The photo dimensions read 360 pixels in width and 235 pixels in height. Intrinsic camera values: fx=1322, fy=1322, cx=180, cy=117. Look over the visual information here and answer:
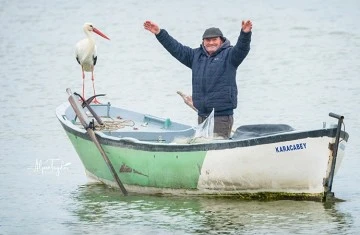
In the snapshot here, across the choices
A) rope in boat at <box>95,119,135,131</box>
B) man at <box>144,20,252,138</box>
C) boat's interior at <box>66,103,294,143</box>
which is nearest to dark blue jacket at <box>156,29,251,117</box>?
man at <box>144,20,252,138</box>

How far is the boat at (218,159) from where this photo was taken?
1341 centimetres

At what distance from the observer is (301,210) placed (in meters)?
13.6

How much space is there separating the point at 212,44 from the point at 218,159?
141cm

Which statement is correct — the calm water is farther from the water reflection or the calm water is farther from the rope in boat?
the rope in boat

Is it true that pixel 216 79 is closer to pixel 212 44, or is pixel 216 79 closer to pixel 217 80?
pixel 217 80

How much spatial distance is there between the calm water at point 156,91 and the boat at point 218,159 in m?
0.16

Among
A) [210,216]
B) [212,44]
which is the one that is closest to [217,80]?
[212,44]

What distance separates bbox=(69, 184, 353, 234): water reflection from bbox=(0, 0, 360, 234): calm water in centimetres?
1

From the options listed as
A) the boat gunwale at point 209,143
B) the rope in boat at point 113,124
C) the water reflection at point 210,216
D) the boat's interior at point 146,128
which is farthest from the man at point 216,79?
the rope in boat at point 113,124

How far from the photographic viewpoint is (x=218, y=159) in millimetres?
13820

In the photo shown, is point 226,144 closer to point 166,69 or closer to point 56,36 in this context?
point 166,69

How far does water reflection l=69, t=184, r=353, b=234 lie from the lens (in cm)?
1312

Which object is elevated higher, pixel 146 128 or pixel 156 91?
pixel 156 91

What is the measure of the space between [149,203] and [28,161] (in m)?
3.43
